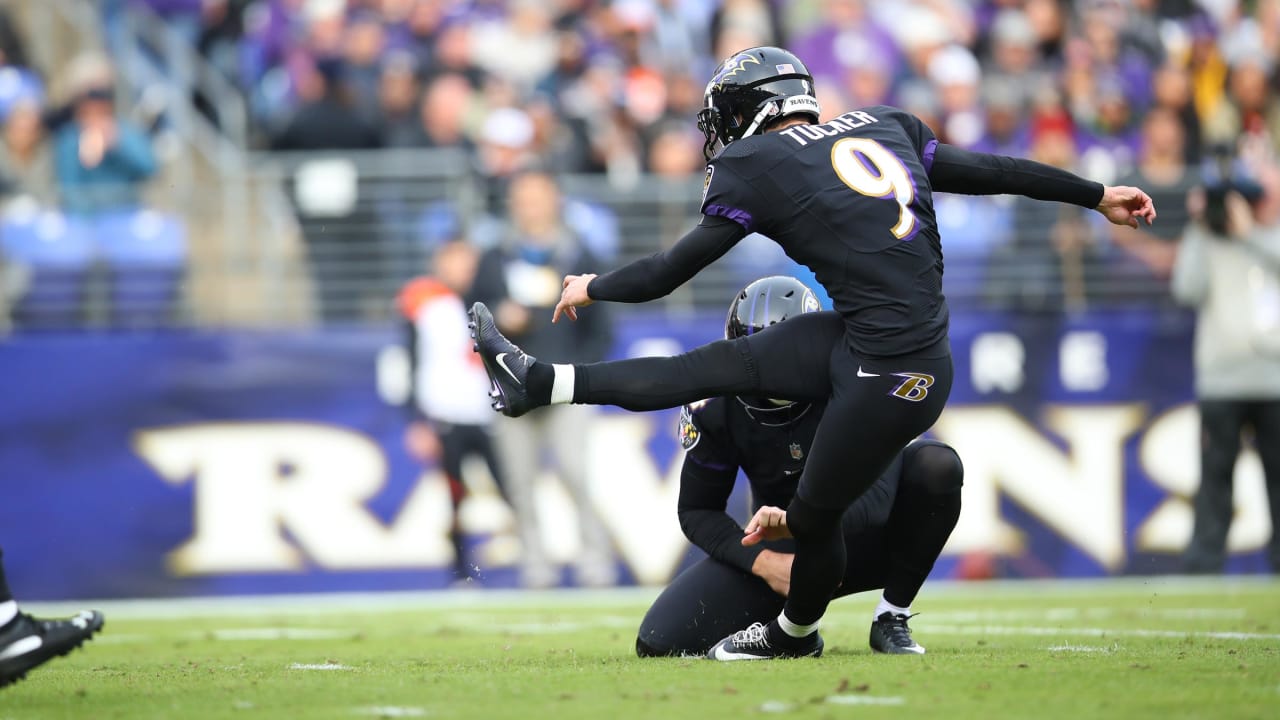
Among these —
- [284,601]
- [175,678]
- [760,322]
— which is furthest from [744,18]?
→ [175,678]

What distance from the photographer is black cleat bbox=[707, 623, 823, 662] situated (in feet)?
19.6

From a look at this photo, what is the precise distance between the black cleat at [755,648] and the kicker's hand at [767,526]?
16.9 inches

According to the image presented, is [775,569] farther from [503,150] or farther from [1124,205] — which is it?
[503,150]

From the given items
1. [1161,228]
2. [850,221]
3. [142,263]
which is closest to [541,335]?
[142,263]

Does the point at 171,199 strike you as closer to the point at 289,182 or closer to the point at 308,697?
the point at 289,182

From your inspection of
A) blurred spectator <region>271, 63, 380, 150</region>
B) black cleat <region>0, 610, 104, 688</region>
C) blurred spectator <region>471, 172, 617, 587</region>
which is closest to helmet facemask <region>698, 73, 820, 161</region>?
black cleat <region>0, 610, 104, 688</region>

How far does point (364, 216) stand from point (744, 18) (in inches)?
171

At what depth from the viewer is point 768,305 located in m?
6.23

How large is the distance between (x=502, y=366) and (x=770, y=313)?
Result: 41.9 inches

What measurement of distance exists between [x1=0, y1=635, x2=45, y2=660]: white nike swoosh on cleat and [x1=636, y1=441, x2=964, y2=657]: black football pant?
2.20m

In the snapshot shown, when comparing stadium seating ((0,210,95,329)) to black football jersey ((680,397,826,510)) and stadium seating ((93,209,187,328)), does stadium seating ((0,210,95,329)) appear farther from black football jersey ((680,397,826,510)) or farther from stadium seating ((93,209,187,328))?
black football jersey ((680,397,826,510))

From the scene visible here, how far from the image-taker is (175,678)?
571cm

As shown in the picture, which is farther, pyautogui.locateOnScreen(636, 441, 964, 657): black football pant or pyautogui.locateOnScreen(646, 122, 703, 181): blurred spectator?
pyautogui.locateOnScreen(646, 122, 703, 181): blurred spectator

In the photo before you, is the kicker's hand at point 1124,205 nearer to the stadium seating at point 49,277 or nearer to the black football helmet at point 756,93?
the black football helmet at point 756,93
